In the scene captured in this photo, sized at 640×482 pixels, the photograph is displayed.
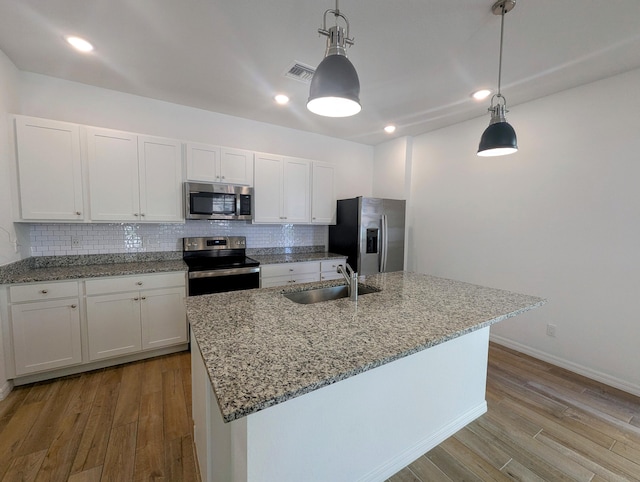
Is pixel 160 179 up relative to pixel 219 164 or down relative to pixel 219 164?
down

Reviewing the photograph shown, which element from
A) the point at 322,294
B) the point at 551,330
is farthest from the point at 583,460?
the point at 322,294

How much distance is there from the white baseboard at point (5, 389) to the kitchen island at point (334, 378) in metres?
1.90

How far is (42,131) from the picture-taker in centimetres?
237

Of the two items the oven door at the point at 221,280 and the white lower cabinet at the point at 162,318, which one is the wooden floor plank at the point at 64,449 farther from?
the oven door at the point at 221,280

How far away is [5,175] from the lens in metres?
2.23

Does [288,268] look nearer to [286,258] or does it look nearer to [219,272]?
[286,258]

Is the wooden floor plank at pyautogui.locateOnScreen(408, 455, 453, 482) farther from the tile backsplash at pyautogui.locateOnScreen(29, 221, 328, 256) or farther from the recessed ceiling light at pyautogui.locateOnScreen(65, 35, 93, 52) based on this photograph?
the recessed ceiling light at pyautogui.locateOnScreen(65, 35, 93, 52)

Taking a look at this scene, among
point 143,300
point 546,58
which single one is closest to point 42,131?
point 143,300

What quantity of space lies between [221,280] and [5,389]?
177 cm

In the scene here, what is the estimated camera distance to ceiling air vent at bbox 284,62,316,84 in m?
2.31

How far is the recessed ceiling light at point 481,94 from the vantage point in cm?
272

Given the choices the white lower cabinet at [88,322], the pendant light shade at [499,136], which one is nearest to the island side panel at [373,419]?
the pendant light shade at [499,136]

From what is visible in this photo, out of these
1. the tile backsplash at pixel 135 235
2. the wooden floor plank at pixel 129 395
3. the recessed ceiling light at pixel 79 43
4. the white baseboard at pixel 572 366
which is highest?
the recessed ceiling light at pixel 79 43

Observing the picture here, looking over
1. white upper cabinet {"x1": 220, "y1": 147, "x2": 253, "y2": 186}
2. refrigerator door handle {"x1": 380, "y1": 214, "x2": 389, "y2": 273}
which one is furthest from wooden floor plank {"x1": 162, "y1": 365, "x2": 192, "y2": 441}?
refrigerator door handle {"x1": 380, "y1": 214, "x2": 389, "y2": 273}
